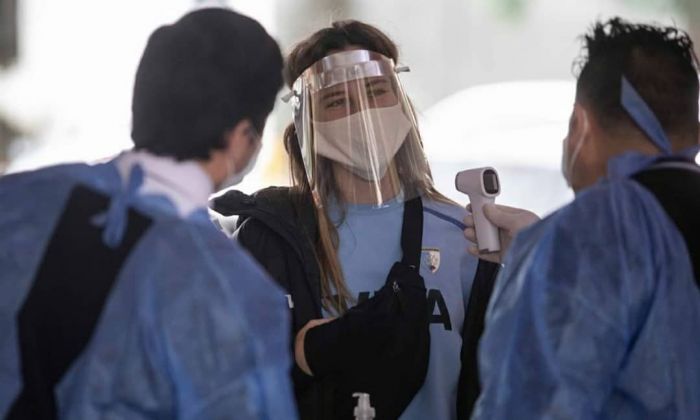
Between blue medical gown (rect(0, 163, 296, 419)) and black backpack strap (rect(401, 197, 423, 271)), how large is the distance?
1.25 meters

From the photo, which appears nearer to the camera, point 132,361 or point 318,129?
point 132,361

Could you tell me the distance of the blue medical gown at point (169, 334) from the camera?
7.65ft

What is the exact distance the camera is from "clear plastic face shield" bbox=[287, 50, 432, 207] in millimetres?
3736

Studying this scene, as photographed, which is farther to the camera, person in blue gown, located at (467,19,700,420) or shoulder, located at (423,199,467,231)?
shoulder, located at (423,199,467,231)

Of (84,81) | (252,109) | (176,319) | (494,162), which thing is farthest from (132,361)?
(84,81)

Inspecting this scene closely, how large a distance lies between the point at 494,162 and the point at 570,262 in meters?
5.72

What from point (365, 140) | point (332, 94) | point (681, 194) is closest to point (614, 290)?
point (681, 194)

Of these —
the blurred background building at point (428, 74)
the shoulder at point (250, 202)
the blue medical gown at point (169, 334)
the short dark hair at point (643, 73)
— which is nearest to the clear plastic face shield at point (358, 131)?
the shoulder at point (250, 202)

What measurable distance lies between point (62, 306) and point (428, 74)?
1042cm

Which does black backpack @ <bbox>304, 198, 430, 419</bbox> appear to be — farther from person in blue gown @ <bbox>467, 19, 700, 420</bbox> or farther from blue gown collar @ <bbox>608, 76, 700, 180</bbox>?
blue gown collar @ <bbox>608, 76, 700, 180</bbox>

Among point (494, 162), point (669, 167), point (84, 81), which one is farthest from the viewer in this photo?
point (84, 81)

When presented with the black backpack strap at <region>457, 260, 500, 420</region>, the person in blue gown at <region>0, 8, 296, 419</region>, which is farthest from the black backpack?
the person in blue gown at <region>0, 8, 296, 419</region>

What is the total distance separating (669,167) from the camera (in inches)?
107

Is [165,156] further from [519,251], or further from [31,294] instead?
[519,251]
